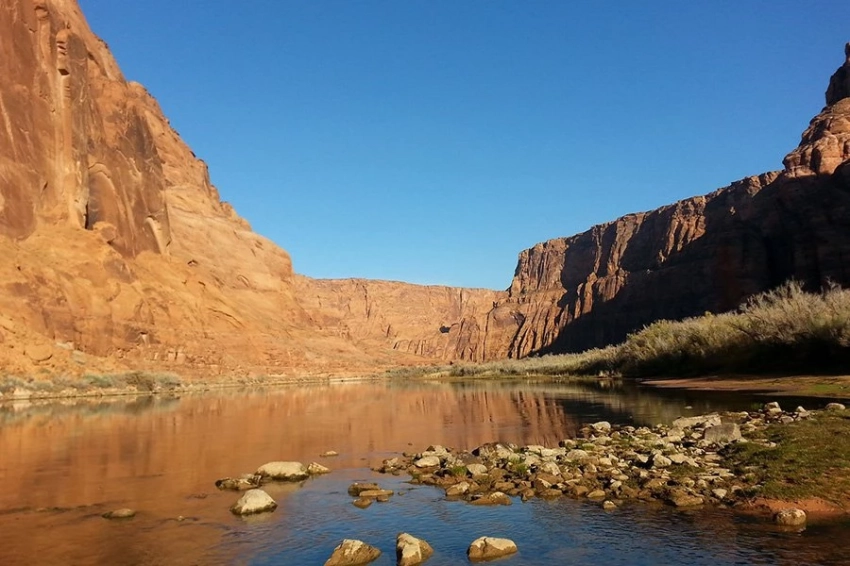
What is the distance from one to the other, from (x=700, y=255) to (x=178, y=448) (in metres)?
117

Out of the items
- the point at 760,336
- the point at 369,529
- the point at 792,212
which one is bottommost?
the point at 369,529

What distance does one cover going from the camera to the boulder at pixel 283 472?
1441cm

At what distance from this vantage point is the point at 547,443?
18.5 m

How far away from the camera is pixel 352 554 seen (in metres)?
8.23

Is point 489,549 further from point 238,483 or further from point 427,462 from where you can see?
point 238,483

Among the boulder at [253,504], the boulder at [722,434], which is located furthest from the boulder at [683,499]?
the boulder at [253,504]

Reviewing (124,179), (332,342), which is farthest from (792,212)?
(124,179)

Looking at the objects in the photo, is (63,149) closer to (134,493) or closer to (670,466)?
(134,493)

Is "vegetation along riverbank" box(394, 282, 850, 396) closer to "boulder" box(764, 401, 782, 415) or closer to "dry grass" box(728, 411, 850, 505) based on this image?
"boulder" box(764, 401, 782, 415)

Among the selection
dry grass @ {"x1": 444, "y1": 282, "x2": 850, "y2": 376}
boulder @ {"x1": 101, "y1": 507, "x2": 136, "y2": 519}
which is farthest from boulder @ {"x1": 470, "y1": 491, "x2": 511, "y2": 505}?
dry grass @ {"x1": 444, "y1": 282, "x2": 850, "y2": 376}

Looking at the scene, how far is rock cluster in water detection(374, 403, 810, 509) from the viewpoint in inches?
435

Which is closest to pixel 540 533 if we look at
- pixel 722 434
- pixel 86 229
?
pixel 722 434

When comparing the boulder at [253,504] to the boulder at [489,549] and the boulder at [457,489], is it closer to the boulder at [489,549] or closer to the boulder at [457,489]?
the boulder at [457,489]

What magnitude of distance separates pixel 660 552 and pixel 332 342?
332 feet
